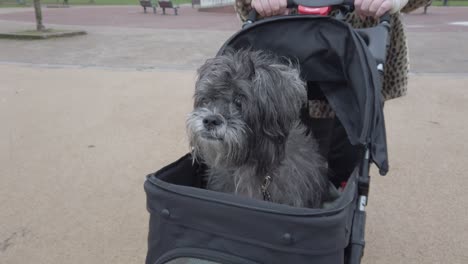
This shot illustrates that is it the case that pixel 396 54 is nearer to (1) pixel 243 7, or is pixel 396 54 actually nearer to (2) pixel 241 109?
(1) pixel 243 7

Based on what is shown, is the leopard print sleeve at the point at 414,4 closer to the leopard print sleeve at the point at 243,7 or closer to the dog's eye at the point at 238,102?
the leopard print sleeve at the point at 243,7

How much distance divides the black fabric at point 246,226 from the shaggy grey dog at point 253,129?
16.8 inches

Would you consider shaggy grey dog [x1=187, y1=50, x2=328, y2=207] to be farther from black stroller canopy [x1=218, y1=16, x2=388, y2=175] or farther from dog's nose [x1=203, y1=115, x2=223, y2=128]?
black stroller canopy [x1=218, y1=16, x2=388, y2=175]

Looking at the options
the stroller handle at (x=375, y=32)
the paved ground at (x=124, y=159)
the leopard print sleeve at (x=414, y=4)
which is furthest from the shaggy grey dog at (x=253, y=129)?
the paved ground at (x=124, y=159)

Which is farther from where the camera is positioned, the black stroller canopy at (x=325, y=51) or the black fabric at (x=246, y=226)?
the black stroller canopy at (x=325, y=51)

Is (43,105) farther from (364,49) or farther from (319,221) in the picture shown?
(319,221)

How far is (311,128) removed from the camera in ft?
10.0

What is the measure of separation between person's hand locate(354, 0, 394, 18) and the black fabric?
1.17 metres

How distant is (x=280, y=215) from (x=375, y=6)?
1.46 meters

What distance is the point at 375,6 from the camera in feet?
7.81

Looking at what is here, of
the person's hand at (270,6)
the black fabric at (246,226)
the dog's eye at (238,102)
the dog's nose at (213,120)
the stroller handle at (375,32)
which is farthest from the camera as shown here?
the person's hand at (270,6)

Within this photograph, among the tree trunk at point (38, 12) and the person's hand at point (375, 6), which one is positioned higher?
the person's hand at point (375, 6)

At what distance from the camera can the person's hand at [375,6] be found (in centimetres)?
236

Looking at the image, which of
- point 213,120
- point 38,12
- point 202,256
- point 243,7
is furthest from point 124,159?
point 38,12
